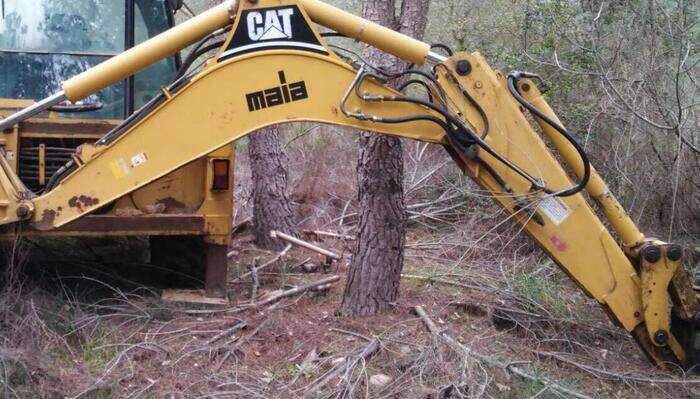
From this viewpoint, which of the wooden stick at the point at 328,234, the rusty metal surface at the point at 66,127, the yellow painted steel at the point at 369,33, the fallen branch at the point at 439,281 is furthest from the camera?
the wooden stick at the point at 328,234

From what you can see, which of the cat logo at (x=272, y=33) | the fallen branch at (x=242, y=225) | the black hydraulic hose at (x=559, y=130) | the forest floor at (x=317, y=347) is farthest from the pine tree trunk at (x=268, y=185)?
the black hydraulic hose at (x=559, y=130)

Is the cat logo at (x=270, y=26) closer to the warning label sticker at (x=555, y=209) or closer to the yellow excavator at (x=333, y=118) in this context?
the yellow excavator at (x=333, y=118)

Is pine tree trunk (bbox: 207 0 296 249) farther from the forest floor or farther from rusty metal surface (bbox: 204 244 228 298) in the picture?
rusty metal surface (bbox: 204 244 228 298)

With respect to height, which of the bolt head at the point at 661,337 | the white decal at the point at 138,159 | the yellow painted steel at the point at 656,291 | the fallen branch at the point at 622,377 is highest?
the white decal at the point at 138,159

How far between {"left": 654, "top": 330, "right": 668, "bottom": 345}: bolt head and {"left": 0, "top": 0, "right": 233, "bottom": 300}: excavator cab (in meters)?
3.02

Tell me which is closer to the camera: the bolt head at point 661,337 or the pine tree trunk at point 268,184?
the bolt head at point 661,337

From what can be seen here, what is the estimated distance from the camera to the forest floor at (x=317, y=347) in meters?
4.67

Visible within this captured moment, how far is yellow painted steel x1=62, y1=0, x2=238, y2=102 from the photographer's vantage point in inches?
175

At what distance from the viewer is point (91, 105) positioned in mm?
6352

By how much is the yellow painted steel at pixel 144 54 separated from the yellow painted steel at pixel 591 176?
1.78 m

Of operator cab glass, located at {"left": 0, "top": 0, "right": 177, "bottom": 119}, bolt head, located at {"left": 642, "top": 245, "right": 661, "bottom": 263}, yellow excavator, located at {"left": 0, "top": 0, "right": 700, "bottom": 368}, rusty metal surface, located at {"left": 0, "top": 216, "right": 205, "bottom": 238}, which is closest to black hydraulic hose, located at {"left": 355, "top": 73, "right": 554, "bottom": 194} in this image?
yellow excavator, located at {"left": 0, "top": 0, "right": 700, "bottom": 368}

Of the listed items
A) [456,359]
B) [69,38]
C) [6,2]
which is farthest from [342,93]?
[6,2]

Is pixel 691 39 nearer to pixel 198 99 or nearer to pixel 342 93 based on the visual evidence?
pixel 342 93

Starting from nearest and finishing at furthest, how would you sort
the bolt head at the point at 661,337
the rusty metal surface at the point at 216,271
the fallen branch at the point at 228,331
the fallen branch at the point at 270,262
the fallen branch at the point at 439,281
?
the bolt head at the point at 661,337 < the fallen branch at the point at 228,331 < the rusty metal surface at the point at 216,271 < the fallen branch at the point at 439,281 < the fallen branch at the point at 270,262
